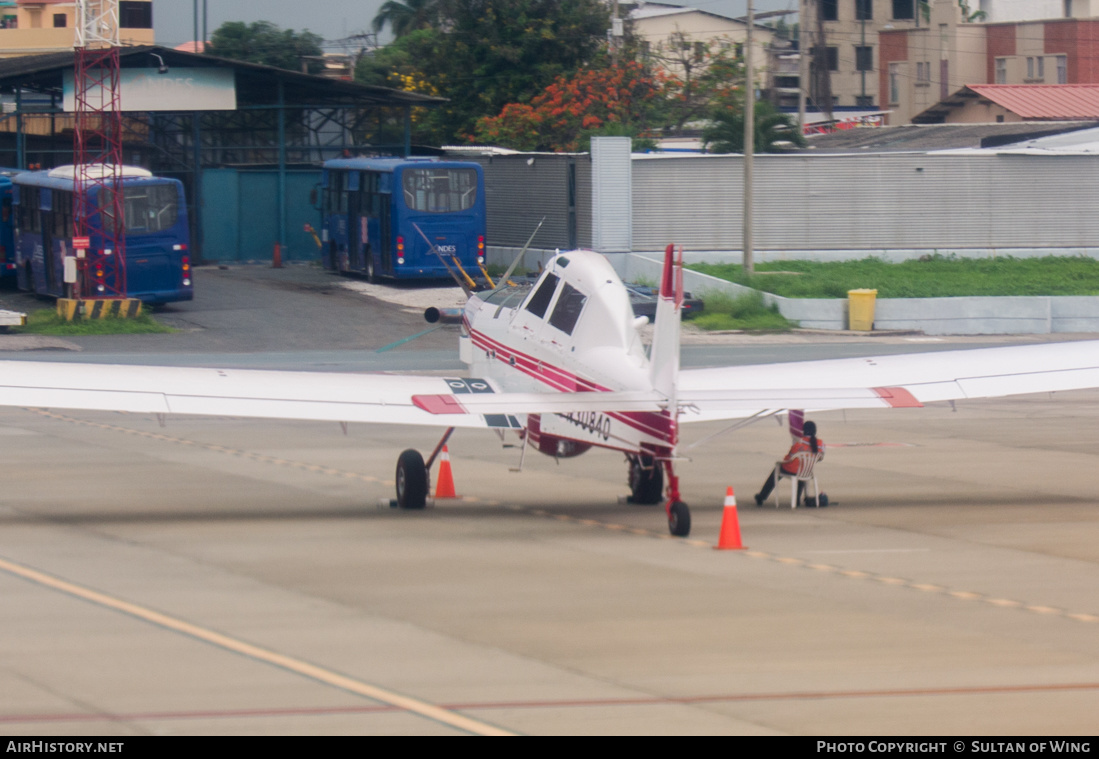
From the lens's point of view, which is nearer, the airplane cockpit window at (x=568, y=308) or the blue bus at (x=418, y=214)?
the airplane cockpit window at (x=568, y=308)

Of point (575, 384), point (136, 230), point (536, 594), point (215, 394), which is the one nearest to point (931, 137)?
point (136, 230)

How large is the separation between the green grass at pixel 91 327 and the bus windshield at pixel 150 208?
2.62 meters

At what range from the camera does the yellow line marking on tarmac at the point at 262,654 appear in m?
8.05

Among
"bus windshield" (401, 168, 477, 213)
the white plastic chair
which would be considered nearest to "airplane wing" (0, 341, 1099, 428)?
the white plastic chair

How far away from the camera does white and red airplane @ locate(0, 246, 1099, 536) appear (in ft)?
42.8

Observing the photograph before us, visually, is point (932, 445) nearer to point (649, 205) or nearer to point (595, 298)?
point (595, 298)

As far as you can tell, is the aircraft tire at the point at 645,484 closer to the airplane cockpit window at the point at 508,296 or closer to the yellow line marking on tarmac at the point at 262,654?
the airplane cockpit window at the point at 508,296

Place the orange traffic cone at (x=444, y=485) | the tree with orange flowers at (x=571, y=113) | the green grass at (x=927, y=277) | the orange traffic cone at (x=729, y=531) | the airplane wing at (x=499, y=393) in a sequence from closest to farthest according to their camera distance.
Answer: the airplane wing at (x=499, y=393) → the orange traffic cone at (x=729, y=531) → the orange traffic cone at (x=444, y=485) → the green grass at (x=927, y=277) → the tree with orange flowers at (x=571, y=113)

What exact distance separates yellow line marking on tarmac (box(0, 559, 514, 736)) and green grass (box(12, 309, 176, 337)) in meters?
22.8

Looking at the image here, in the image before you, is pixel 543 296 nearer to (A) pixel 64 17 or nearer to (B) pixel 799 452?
(B) pixel 799 452

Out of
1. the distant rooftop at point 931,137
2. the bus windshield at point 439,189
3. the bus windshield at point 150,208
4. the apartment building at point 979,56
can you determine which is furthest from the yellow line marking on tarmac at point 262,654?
the apartment building at point 979,56

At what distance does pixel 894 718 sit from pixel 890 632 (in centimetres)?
222

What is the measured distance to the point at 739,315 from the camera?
122ft

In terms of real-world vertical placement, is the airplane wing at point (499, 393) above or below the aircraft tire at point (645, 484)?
above
